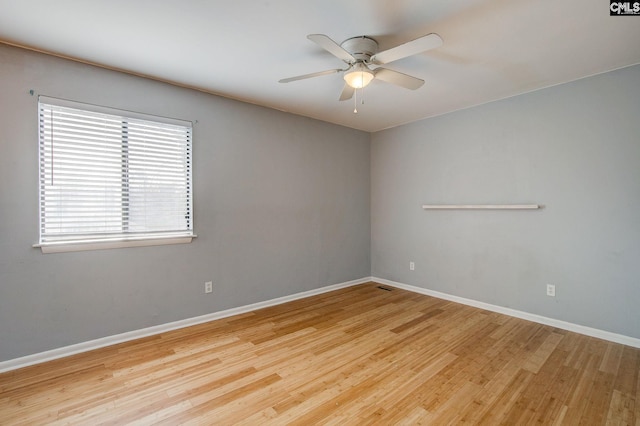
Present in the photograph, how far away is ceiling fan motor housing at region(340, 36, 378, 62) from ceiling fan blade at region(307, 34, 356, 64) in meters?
0.08

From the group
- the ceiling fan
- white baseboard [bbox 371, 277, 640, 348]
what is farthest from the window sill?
white baseboard [bbox 371, 277, 640, 348]

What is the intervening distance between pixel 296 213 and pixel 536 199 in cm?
284

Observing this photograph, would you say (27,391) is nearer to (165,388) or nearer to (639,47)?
(165,388)

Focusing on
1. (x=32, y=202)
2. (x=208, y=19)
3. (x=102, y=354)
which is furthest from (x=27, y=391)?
(x=208, y=19)

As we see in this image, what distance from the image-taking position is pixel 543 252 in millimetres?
3221

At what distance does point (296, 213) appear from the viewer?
405 centimetres

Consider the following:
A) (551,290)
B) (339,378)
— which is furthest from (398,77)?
(551,290)

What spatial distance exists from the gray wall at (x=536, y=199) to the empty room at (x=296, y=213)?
0.02m

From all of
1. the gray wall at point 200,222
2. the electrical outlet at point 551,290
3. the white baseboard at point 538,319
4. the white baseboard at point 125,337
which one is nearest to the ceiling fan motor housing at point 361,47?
the gray wall at point 200,222

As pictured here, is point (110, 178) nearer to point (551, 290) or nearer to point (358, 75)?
point (358, 75)

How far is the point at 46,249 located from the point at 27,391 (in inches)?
40.7

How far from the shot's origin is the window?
8.04 feet

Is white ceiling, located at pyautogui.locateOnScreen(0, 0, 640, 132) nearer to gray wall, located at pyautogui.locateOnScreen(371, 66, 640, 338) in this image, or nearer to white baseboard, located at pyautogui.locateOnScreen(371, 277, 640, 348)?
gray wall, located at pyautogui.locateOnScreen(371, 66, 640, 338)

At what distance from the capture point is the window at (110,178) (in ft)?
8.04
